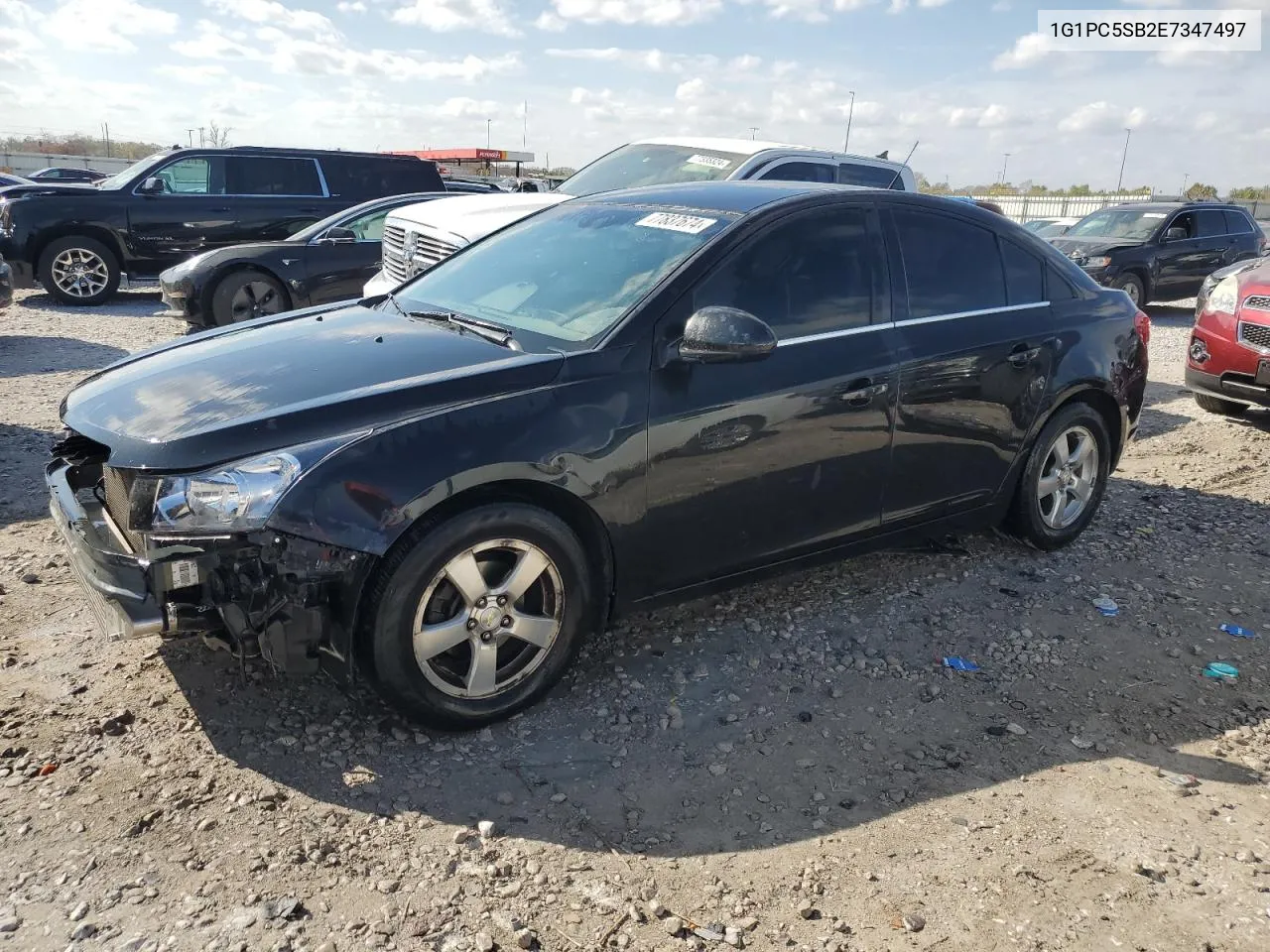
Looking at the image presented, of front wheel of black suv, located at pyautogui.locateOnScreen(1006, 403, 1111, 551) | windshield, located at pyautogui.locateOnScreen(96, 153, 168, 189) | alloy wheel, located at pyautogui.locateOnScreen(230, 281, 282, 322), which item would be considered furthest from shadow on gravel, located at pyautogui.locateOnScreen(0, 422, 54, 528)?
A: windshield, located at pyautogui.locateOnScreen(96, 153, 168, 189)

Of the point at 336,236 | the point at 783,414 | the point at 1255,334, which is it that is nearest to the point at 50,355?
the point at 336,236

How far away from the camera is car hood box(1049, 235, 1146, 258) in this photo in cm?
1417

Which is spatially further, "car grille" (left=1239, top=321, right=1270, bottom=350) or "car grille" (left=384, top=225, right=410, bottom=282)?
"car grille" (left=384, top=225, right=410, bottom=282)

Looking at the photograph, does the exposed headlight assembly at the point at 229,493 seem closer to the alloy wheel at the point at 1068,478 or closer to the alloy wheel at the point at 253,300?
the alloy wheel at the point at 1068,478

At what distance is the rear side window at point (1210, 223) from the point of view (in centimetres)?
1492

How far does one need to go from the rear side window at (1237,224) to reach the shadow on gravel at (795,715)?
43.0 ft

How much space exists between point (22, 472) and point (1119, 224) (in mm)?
14972

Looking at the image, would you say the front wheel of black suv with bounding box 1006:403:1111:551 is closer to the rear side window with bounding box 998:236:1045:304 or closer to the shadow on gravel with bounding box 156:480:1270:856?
the shadow on gravel with bounding box 156:480:1270:856

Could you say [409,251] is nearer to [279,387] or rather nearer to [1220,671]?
[279,387]

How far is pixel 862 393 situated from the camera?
12.8ft

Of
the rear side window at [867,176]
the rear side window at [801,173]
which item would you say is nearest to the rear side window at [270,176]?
the rear side window at [801,173]

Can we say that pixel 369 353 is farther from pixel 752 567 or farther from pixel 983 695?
pixel 983 695

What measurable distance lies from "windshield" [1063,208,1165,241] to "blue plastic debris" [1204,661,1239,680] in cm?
1232

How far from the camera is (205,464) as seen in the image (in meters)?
2.84
